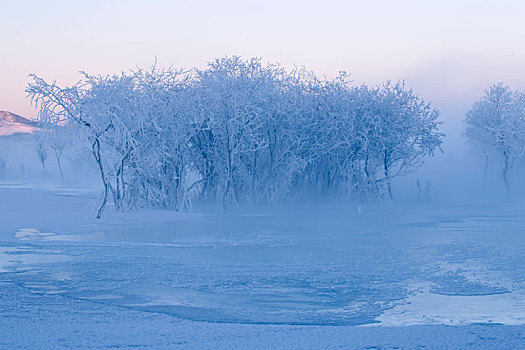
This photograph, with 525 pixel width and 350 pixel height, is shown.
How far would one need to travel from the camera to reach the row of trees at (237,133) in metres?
23.9

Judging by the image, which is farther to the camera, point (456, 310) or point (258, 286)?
point (258, 286)

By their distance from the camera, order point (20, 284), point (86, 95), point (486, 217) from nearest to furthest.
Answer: point (20, 284) < point (86, 95) < point (486, 217)

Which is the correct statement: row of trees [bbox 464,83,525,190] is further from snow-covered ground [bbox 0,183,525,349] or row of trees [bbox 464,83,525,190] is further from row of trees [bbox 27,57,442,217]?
snow-covered ground [bbox 0,183,525,349]

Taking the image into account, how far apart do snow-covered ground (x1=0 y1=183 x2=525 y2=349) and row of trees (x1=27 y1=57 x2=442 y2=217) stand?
4.95 m

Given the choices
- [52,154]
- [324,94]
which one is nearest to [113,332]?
[324,94]

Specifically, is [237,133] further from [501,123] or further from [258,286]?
[501,123]

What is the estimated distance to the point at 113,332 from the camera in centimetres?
746

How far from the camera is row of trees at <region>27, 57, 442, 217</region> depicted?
23.9m

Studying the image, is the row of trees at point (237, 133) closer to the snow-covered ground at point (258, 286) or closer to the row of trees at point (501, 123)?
the snow-covered ground at point (258, 286)

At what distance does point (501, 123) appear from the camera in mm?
49969

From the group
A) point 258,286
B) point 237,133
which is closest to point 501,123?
point 237,133

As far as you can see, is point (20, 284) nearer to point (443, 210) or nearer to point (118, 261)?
point (118, 261)

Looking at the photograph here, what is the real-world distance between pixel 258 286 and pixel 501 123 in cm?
4438

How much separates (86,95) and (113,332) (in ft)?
56.4
